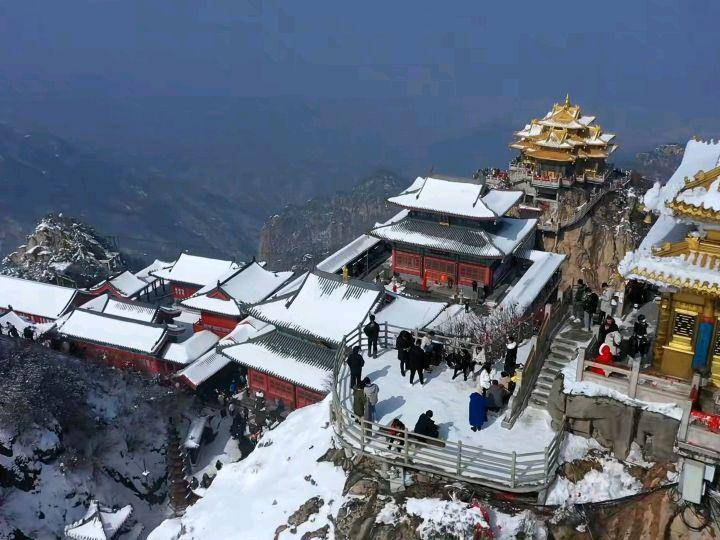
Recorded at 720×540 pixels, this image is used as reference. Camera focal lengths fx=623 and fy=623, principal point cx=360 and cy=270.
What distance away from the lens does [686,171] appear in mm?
19344

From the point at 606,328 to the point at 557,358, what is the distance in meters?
2.17

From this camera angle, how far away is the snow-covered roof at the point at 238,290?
1890 inches

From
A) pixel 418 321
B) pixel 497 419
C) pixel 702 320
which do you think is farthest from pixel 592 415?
pixel 418 321

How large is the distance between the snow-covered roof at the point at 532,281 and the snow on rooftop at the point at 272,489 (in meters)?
16.5

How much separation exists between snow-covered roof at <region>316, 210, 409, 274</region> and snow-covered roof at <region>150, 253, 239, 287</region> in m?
15.8

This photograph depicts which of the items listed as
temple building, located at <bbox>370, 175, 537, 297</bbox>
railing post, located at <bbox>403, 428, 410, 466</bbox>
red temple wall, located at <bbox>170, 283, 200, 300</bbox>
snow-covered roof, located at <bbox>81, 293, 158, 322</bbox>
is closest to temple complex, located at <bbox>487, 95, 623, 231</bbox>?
temple building, located at <bbox>370, 175, 537, 297</bbox>

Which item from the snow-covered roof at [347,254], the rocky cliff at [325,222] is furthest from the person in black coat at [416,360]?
the rocky cliff at [325,222]

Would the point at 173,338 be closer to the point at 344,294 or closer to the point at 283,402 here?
the point at 283,402

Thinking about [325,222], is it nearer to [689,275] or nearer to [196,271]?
[196,271]

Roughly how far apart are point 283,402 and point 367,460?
1954 centimetres

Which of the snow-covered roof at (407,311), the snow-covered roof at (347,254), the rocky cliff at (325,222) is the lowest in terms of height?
the rocky cliff at (325,222)

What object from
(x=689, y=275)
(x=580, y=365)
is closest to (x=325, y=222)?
(x=580, y=365)

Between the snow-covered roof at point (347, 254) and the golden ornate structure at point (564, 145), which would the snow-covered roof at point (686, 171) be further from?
the golden ornate structure at point (564, 145)

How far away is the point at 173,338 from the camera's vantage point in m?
46.4
